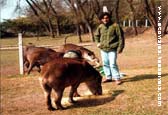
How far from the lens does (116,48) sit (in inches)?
390

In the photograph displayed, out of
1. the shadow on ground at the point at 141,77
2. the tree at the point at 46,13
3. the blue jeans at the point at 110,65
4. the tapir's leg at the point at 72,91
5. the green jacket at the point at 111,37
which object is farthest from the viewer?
the tree at the point at 46,13

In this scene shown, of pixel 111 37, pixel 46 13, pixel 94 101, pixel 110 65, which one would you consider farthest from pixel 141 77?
pixel 46 13

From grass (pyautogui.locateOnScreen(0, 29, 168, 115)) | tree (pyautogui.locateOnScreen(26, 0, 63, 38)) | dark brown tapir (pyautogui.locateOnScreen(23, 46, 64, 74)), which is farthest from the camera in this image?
tree (pyautogui.locateOnScreen(26, 0, 63, 38))

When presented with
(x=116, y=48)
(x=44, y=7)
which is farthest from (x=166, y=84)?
(x=44, y=7)

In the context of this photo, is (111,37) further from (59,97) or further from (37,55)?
(37,55)

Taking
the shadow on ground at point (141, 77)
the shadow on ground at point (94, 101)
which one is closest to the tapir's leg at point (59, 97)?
the shadow on ground at point (94, 101)

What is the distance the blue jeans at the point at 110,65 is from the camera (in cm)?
997

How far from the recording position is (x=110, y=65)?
10109 millimetres

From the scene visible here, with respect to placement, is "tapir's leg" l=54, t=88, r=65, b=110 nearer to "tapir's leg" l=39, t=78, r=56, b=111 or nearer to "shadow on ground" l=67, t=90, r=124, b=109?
"tapir's leg" l=39, t=78, r=56, b=111

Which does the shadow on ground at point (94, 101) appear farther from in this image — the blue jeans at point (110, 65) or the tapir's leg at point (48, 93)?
the blue jeans at point (110, 65)

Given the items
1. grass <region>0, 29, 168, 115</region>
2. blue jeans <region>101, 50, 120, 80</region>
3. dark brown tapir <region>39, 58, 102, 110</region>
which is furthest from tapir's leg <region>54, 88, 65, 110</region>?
blue jeans <region>101, 50, 120, 80</region>

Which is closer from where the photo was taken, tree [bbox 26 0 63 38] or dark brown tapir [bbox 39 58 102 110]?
dark brown tapir [bbox 39 58 102 110]

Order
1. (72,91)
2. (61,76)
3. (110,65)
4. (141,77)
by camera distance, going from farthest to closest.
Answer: (141,77), (110,65), (72,91), (61,76)

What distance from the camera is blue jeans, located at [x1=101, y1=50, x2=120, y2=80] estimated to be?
997 cm
